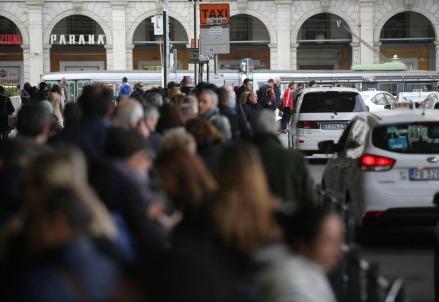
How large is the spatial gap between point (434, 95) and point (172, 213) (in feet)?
95.9

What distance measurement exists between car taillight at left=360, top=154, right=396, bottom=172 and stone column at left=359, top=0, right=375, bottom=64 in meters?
49.9

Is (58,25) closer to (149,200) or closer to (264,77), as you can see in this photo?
(264,77)

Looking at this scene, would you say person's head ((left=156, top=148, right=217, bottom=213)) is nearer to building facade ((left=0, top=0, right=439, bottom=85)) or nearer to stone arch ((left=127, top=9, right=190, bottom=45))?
building facade ((left=0, top=0, right=439, bottom=85))

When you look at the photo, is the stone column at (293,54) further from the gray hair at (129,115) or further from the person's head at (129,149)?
the person's head at (129,149)

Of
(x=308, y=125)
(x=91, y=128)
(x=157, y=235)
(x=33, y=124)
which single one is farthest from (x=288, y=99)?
(x=157, y=235)

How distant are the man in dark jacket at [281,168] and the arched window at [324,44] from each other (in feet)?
179

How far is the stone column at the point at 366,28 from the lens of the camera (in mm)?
→ 60844

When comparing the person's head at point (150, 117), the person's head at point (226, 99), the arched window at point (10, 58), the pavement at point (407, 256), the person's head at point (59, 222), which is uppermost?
the arched window at point (10, 58)

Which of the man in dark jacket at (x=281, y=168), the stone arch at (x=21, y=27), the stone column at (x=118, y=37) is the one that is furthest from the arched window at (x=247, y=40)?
the man in dark jacket at (x=281, y=168)

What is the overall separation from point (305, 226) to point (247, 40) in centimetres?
5966

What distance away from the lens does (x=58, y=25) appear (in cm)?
6281

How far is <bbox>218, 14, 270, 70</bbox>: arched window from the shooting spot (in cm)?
6356

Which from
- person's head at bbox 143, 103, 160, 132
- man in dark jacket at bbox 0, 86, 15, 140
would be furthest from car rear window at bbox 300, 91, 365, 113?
person's head at bbox 143, 103, 160, 132

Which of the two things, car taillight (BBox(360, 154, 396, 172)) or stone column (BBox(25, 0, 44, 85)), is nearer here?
car taillight (BBox(360, 154, 396, 172))
